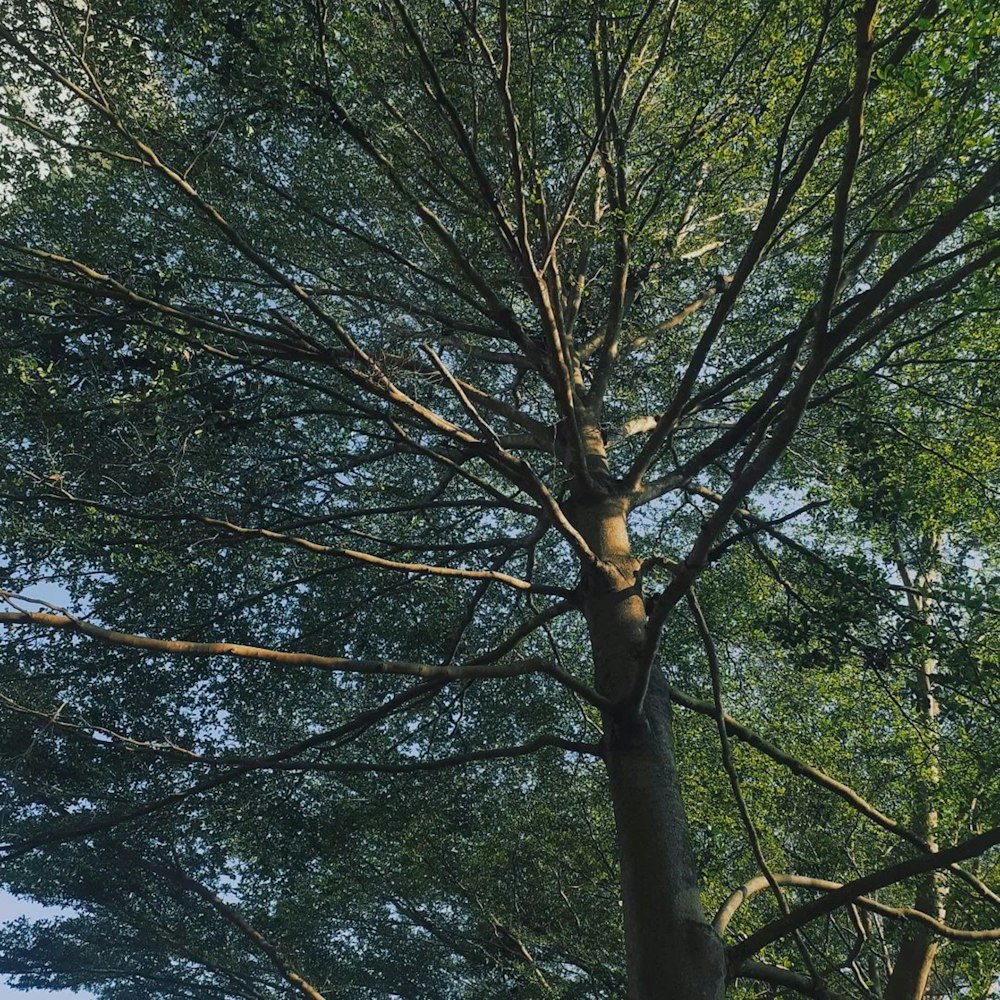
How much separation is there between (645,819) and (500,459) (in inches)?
76.9

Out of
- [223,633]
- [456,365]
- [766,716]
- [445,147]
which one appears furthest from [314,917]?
[445,147]

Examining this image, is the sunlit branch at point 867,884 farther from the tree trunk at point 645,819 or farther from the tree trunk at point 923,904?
the tree trunk at point 923,904

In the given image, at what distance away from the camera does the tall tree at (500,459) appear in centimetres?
423

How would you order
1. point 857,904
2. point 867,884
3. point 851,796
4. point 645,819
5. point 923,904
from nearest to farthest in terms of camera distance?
point 867,884, point 857,904, point 645,819, point 851,796, point 923,904

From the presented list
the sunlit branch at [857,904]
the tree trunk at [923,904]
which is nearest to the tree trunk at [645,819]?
the sunlit branch at [857,904]

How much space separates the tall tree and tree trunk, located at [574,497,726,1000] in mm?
21

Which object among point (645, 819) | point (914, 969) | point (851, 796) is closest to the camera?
point (645, 819)

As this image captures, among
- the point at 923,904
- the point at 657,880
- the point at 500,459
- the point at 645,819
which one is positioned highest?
the point at 500,459

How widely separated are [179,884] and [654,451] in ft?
25.4

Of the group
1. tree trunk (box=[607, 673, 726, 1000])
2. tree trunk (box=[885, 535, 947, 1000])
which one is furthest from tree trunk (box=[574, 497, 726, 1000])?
tree trunk (box=[885, 535, 947, 1000])

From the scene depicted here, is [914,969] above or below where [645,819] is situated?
below

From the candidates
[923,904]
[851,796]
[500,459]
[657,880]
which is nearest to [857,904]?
[851,796]

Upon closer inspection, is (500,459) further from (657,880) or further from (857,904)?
(857,904)

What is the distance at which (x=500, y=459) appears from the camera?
4.68m
